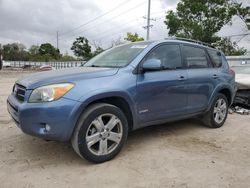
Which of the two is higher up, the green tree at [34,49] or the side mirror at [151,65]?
the green tree at [34,49]

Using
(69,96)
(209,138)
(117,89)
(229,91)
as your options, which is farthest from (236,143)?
(69,96)

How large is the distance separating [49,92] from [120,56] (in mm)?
1544

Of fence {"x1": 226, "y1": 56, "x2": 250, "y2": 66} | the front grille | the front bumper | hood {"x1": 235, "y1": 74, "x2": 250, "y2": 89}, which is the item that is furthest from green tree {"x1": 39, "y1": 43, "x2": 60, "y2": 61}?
the front bumper

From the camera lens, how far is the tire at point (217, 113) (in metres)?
5.66

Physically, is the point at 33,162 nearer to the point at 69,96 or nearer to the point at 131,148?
the point at 69,96

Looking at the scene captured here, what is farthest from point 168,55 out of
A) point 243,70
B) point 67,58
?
point 67,58

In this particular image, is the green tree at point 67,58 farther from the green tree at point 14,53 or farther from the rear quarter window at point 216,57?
the rear quarter window at point 216,57

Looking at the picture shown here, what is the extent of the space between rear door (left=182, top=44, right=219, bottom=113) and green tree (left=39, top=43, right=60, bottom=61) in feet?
250

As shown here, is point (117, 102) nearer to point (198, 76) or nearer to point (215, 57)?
point (198, 76)

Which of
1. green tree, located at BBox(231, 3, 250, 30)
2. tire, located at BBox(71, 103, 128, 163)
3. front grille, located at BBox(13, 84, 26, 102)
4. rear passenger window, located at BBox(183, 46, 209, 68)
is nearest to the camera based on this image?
tire, located at BBox(71, 103, 128, 163)

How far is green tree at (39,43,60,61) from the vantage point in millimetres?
80481

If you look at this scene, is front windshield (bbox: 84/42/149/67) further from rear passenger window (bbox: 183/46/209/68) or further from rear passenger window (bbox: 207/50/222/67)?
rear passenger window (bbox: 207/50/222/67)

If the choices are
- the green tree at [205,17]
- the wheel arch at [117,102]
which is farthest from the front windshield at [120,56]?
the green tree at [205,17]

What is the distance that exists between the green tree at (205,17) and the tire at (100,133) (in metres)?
28.2
